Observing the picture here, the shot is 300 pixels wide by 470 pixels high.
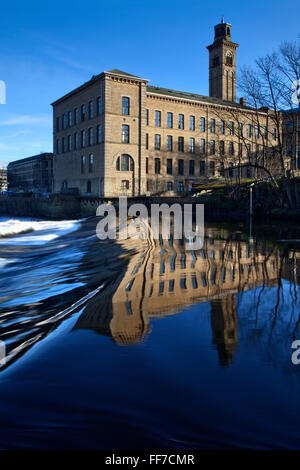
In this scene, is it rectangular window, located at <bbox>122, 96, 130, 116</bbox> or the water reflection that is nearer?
the water reflection

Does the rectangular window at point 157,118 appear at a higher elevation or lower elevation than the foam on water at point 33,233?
higher

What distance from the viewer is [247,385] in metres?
4.31

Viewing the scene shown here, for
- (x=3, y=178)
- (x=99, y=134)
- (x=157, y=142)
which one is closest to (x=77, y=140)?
(x=99, y=134)

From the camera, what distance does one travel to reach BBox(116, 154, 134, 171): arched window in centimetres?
4912

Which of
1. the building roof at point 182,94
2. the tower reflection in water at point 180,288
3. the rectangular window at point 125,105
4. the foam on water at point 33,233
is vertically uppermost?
the building roof at point 182,94

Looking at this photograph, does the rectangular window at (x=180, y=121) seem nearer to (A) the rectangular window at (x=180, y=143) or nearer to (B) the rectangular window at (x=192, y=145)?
(A) the rectangular window at (x=180, y=143)

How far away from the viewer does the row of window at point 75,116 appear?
162 feet

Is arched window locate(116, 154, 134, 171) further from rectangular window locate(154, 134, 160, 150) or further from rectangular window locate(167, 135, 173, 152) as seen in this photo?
rectangular window locate(167, 135, 173, 152)

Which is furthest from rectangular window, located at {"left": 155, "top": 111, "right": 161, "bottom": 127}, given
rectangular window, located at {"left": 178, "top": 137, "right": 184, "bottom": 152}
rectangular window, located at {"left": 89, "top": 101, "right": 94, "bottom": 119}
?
rectangular window, located at {"left": 89, "top": 101, "right": 94, "bottom": 119}

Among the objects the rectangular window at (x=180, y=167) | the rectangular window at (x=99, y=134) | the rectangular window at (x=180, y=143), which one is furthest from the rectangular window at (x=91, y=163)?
the rectangular window at (x=180, y=143)

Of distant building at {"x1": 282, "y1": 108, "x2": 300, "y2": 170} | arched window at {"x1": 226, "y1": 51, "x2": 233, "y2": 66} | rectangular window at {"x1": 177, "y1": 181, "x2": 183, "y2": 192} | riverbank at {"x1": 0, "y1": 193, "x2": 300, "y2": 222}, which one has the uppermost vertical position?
arched window at {"x1": 226, "y1": 51, "x2": 233, "y2": 66}

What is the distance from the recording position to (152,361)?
193 inches
